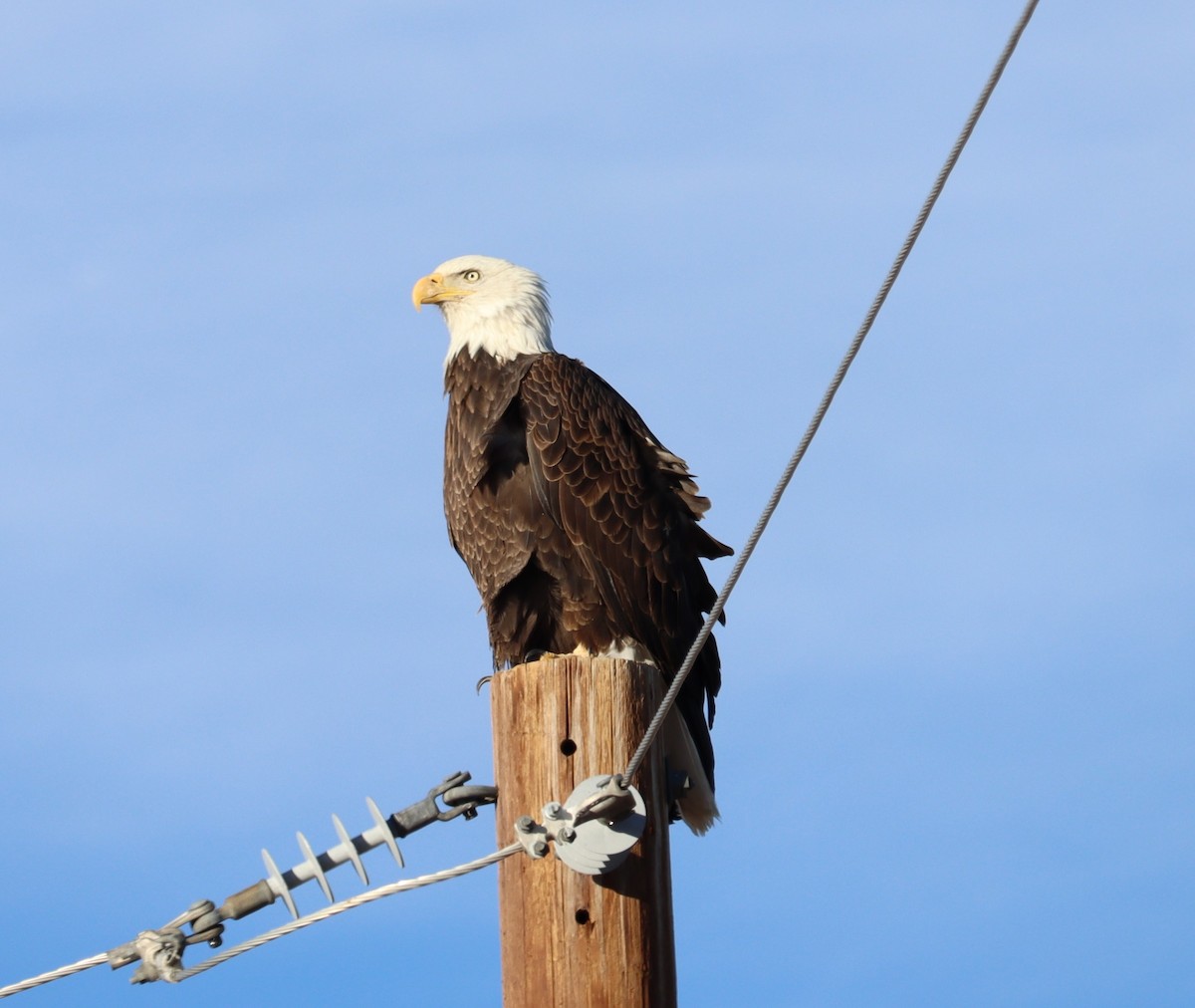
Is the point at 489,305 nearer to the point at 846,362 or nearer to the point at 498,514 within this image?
the point at 498,514

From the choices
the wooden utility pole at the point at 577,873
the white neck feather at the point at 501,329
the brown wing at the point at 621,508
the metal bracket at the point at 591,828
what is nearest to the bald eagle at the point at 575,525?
the brown wing at the point at 621,508

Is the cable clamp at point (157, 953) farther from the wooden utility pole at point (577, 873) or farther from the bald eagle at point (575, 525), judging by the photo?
the bald eagle at point (575, 525)

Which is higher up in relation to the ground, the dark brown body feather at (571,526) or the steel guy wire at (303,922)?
the dark brown body feather at (571,526)

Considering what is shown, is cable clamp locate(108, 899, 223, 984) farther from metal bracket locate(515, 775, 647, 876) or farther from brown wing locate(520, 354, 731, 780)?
brown wing locate(520, 354, 731, 780)

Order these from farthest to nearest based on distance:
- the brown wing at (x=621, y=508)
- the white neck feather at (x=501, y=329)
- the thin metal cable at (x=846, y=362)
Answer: the white neck feather at (x=501, y=329) → the brown wing at (x=621, y=508) → the thin metal cable at (x=846, y=362)

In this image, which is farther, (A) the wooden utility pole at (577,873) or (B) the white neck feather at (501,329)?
(B) the white neck feather at (501,329)

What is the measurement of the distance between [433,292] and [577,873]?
3.83 m

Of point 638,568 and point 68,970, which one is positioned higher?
point 638,568

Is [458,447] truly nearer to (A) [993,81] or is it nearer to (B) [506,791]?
(B) [506,791]

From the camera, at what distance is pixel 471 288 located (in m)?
6.86

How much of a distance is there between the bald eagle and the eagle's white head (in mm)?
332

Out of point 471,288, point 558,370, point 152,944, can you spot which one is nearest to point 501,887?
point 152,944

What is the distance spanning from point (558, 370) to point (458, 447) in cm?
46

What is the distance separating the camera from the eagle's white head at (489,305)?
21.6ft
